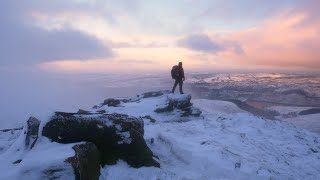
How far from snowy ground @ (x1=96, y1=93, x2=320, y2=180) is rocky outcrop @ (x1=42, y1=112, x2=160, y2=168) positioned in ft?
1.39

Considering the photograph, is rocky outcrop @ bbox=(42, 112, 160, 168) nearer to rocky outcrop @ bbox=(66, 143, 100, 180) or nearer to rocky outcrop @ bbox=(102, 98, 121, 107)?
rocky outcrop @ bbox=(66, 143, 100, 180)

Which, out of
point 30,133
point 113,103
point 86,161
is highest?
point 30,133

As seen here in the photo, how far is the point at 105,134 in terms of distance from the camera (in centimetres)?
1066

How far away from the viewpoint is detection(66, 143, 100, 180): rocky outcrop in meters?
8.20

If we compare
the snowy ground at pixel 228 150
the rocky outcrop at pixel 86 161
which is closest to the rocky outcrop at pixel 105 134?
the snowy ground at pixel 228 150

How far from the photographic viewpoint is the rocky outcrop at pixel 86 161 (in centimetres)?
820

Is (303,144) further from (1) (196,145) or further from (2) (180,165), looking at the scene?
(2) (180,165)

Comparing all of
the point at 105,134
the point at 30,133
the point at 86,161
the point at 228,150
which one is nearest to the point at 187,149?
the point at 228,150

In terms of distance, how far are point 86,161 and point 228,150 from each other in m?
7.70

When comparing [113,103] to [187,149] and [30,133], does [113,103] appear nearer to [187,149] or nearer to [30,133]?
[187,149]

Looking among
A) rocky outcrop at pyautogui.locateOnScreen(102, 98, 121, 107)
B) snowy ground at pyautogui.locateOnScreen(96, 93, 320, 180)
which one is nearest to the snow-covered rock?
snowy ground at pyautogui.locateOnScreen(96, 93, 320, 180)

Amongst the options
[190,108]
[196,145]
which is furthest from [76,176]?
[190,108]

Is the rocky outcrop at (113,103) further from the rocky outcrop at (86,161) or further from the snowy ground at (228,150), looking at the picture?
the rocky outcrop at (86,161)

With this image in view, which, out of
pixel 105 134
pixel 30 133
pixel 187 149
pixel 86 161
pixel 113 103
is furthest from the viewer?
A: pixel 113 103
